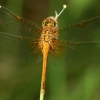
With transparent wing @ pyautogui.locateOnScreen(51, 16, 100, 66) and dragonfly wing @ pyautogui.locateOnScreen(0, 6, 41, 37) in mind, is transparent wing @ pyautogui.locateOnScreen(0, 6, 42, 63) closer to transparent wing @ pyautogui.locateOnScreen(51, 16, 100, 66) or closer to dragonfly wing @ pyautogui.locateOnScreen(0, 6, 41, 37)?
dragonfly wing @ pyautogui.locateOnScreen(0, 6, 41, 37)

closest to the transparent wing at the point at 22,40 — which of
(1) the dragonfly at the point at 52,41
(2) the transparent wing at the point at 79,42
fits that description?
(1) the dragonfly at the point at 52,41

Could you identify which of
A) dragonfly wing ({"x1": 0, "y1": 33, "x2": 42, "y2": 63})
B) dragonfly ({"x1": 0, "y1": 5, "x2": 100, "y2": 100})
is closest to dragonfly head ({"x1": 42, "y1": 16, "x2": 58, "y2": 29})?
dragonfly ({"x1": 0, "y1": 5, "x2": 100, "y2": 100})

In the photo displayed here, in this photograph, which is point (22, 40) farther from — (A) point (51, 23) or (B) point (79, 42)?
(B) point (79, 42)

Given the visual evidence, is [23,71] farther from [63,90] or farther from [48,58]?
[48,58]

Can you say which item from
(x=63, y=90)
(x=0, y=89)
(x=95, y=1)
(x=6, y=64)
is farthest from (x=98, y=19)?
(x=6, y=64)

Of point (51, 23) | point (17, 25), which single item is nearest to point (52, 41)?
point (51, 23)

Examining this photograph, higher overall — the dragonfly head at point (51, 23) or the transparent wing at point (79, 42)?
the dragonfly head at point (51, 23)

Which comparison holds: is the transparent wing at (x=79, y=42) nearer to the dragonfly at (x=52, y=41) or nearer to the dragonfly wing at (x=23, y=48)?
the dragonfly at (x=52, y=41)
